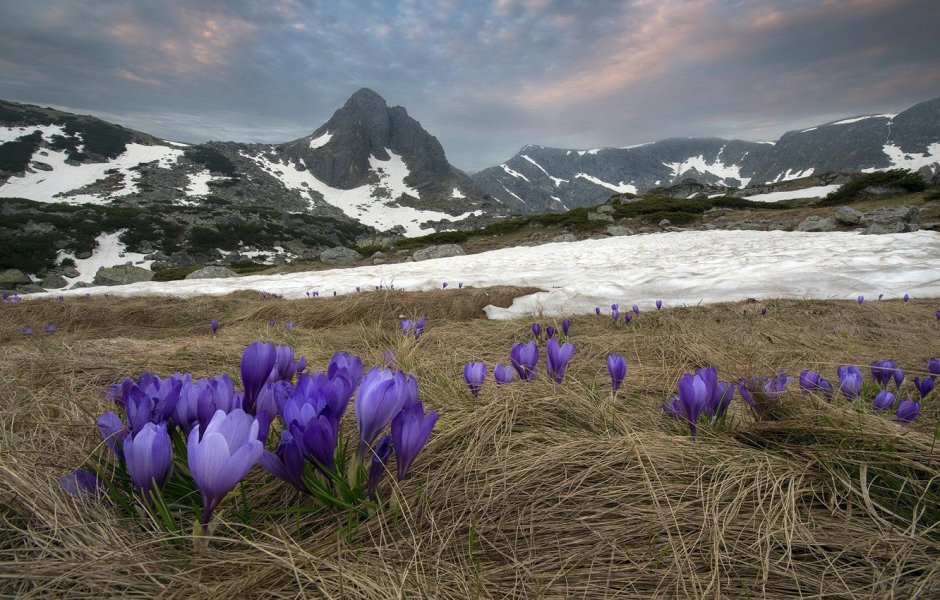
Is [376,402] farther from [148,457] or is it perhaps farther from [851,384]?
[851,384]

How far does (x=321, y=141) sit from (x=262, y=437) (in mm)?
137339

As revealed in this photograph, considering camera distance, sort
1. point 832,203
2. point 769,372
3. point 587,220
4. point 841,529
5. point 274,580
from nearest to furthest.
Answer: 1. point 274,580
2. point 841,529
3. point 769,372
4. point 832,203
5. point 587,220

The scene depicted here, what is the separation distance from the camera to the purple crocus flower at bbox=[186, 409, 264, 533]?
850 millimetres

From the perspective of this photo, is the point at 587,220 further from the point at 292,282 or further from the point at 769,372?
the point at 769,372

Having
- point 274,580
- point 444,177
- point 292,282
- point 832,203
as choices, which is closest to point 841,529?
point 274,580

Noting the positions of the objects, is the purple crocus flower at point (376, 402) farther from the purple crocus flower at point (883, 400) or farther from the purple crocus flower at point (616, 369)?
the purple crocus flower at point (883, 400)

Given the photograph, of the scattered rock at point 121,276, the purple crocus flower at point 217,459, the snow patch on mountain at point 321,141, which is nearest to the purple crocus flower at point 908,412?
the purple crocus flower at point 217,459

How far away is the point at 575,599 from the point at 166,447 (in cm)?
87

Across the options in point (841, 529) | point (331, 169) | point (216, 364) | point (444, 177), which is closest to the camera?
point (841, 529)

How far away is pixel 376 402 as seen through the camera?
108 cm

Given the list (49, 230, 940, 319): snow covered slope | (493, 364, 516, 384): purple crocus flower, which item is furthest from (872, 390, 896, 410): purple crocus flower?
(49, 230, 940, 319): snow covered slope

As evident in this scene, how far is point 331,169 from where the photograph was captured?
113 metres

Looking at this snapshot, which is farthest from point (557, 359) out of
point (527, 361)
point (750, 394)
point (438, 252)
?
point (438, 252)

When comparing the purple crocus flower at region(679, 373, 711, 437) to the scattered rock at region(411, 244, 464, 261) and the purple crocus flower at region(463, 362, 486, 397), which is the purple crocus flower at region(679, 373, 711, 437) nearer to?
the purple crocus flower at region(463, 362, 486, 397)
